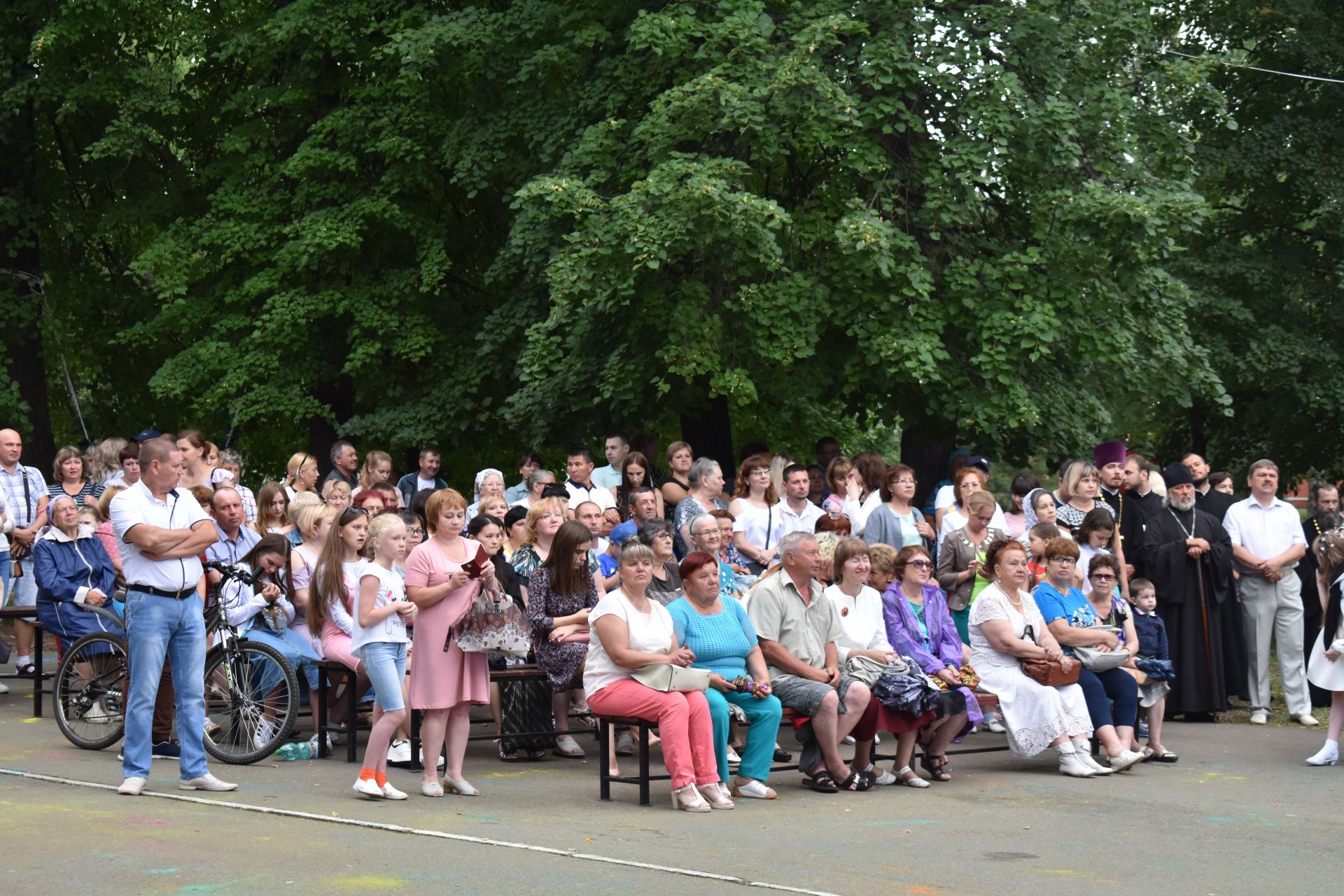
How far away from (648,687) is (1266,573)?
693 centimetres

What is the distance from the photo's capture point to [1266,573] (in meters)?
14.4

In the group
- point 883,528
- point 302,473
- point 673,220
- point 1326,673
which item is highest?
point 673,220

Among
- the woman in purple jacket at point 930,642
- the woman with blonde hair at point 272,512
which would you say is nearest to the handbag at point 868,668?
Answer: the woman in purple jacket at point 930,642

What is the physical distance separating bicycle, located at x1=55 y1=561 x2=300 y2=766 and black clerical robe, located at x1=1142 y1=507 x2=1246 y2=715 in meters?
7.29

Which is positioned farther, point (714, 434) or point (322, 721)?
point (714, 434)

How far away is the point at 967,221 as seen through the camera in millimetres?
16625

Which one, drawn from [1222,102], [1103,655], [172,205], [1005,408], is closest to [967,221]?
[1005,408]

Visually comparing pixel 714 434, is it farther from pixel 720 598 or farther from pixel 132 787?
pixel 132 787

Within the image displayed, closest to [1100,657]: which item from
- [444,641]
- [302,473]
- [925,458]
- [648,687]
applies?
[648,687]

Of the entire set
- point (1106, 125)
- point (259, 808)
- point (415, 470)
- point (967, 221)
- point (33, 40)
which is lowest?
point (259, 808)

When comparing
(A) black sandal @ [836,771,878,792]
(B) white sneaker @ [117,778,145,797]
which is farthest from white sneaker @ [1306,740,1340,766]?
(B) white sneaker @ [117,778,145,797]

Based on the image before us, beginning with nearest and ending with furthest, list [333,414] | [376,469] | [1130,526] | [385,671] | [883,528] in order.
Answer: [385,671] < [883,528] < [1130,526] < [376,469] < [333,414]

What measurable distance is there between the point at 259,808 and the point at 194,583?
1327 millimetres

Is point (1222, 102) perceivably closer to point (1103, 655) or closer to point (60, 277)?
point (1103, 655)
